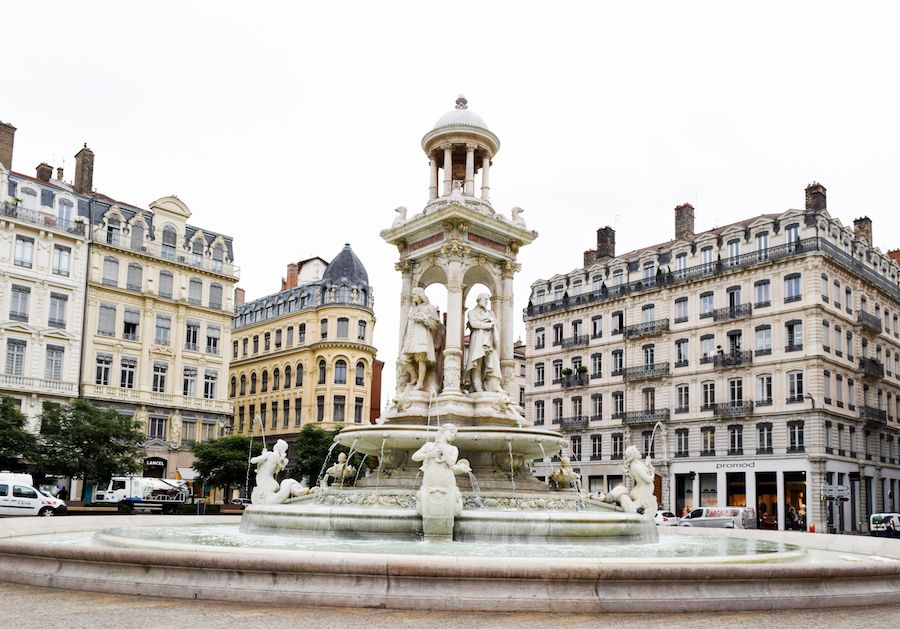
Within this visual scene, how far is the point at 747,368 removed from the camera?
55062 mm

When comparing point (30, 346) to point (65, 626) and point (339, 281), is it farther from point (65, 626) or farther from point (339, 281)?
point (65, 626)

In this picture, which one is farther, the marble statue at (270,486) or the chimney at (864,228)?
the chimney at (864,228)

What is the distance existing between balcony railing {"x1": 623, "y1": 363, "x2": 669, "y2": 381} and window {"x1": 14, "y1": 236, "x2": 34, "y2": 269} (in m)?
39.1

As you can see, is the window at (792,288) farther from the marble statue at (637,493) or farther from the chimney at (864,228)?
the marble statue at (637,493)

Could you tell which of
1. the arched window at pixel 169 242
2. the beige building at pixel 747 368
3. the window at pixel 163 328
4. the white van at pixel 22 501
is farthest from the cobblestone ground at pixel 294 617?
the arched window at pixel 169 242

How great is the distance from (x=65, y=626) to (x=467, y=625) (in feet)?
11.2

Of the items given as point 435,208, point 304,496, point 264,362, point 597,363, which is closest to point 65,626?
point 304,496

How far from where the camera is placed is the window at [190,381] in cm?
6041

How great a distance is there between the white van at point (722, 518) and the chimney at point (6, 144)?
144ft

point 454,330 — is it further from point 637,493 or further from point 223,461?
point 223,461

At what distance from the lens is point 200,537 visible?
534 inches

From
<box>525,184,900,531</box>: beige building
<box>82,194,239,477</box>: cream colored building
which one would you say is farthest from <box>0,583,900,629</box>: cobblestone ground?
<box>82,194,239,477</box>: cream colored building

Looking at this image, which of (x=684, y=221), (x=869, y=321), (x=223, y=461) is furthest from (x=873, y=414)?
(x=223, y=461)

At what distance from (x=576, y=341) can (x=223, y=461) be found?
2750cm
